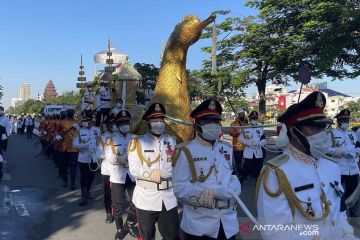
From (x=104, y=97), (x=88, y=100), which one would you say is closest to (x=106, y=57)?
(x=88, y=100)

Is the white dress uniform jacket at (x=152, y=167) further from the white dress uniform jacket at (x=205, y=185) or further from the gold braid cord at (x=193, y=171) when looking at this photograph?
the gold braid cord at (x=193, y=171)

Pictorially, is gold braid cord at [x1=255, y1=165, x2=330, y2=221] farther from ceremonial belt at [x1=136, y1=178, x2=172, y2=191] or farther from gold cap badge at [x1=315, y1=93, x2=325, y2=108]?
ceremonial belt at [x1=136, y1=178, x2=172, y2=191]

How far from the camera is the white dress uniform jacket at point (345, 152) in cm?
729

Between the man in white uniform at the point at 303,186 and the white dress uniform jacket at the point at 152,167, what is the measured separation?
227cm

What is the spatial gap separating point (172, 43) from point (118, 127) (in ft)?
5.51

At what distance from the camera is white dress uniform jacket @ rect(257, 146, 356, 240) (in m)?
2.36

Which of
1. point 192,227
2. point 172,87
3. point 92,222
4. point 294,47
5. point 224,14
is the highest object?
point 224,14

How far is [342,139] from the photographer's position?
745 centimetres

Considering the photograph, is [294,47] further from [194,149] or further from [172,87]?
[194,149]

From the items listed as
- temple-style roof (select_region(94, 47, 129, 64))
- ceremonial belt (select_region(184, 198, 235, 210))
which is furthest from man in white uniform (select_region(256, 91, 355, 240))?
temple-style roof (select_region(94, 47, 129, 64))

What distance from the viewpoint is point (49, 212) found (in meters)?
7.90

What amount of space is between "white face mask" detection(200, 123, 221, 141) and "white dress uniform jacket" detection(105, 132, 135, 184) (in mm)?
2890

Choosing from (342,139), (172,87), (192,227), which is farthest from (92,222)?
(342,139)

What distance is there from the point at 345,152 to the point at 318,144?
17.1 feet
